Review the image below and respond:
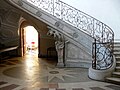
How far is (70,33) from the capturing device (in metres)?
8.91

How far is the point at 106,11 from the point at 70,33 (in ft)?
7.83

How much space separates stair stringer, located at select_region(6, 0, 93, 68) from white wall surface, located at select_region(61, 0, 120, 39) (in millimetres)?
Answer: 1634

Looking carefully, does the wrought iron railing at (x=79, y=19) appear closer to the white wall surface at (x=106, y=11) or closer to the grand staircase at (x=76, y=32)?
the grand staircase at (x=76, y=32)

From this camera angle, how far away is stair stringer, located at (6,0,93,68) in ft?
28.7

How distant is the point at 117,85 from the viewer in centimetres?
620

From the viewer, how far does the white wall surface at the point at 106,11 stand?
9.73m

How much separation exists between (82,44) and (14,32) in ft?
18.9

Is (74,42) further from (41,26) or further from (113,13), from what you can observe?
(41,26)

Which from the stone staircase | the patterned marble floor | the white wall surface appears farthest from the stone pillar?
the stone staircase

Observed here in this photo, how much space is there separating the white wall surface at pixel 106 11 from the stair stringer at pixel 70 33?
1.63 meters

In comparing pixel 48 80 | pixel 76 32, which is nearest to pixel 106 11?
pixel 76 32

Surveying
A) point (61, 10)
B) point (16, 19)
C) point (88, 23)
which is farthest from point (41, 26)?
point (88, 23)

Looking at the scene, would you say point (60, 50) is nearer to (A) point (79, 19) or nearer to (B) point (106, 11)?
(A) point (79, 19)

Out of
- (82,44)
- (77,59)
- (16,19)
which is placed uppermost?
(16,19)
